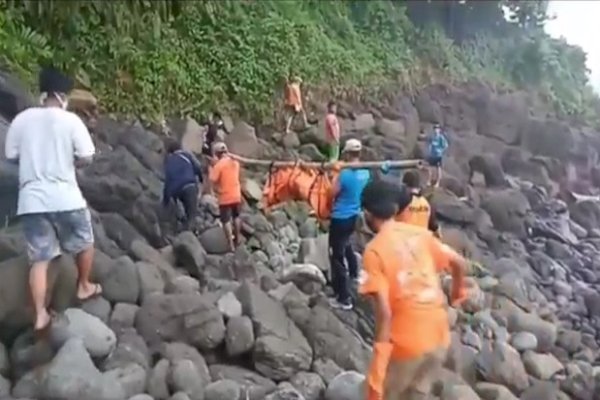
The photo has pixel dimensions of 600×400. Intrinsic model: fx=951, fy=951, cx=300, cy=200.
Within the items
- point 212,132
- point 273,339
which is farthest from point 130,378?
point 212,132

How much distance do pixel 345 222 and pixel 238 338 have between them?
1.99 metres

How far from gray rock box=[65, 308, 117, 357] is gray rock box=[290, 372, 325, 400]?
129cm

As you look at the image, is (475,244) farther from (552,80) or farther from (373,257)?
(552,80)

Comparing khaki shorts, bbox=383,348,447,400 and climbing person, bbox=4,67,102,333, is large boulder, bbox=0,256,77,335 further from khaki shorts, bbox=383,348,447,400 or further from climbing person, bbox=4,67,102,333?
khaki shorts, bbox=383,348,447,400

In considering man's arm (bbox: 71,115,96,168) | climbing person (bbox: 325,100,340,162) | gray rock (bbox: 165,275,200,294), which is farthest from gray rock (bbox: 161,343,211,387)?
climbing person (bbox: 325,100,340,162)

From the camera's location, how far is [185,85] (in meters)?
15.5

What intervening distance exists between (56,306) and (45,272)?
0.48 meters

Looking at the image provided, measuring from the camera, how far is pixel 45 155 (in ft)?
18.0

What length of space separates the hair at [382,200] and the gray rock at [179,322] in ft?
8.24

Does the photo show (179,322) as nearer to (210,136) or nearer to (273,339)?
(273,339)

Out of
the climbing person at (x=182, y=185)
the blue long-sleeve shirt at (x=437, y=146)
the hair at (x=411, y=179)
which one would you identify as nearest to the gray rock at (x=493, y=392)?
the hair at (x=411, y=179)

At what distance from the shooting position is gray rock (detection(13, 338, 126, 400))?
541 centimetres

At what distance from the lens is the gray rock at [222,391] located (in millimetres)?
5988

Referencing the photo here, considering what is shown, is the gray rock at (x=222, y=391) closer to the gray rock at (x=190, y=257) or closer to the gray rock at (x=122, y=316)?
the gray rock at (x=122, y=316)
